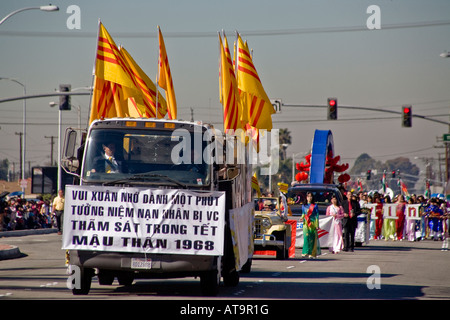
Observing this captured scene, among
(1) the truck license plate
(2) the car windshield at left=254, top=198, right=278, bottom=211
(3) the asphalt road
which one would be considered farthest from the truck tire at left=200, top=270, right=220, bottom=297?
(2) the car windshield at left=254, top=198, right=278, bottom=211

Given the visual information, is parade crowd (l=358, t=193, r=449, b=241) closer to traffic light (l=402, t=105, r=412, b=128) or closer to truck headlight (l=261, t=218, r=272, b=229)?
traffic light (l=402, t=105, r=412, b=128)

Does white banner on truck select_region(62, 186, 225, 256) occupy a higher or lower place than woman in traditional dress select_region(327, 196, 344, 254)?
higher

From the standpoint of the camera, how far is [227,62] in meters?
22.5

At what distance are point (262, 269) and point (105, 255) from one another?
7.35 m

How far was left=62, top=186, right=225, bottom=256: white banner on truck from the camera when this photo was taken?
12.5 meters

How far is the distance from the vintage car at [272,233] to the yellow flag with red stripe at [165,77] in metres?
3.67

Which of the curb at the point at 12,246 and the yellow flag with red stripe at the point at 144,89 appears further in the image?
the yellow flag with red stripe at the point at 144,89

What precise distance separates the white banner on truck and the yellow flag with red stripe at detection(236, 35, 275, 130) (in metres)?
12.2

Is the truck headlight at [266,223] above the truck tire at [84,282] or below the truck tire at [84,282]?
above

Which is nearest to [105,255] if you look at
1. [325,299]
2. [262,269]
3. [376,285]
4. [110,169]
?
[110,169]

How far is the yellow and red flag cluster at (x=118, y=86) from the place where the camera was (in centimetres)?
1933

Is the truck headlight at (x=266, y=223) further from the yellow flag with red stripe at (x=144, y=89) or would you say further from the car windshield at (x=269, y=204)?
the yellow flag with red stripe at (x=144, y=89)

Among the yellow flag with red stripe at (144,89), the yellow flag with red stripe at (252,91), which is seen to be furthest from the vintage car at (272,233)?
the yellow flag with red stripe at (144,89)
